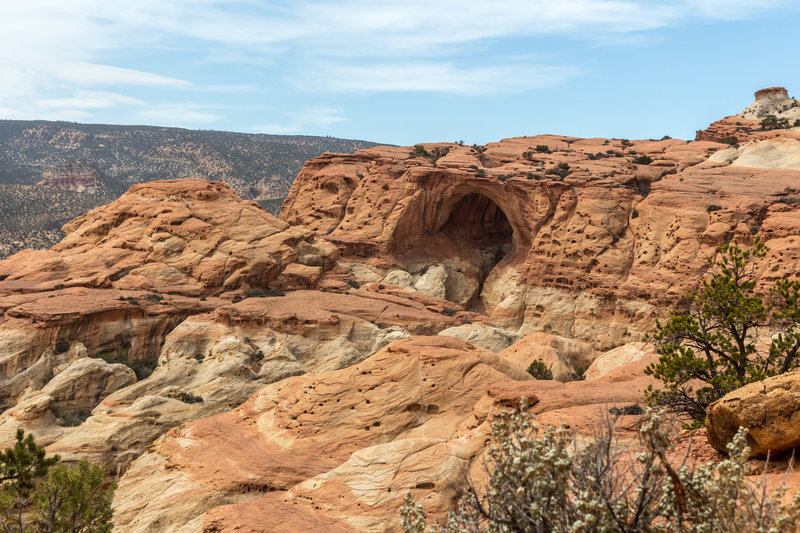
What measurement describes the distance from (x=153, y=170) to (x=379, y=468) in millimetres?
150406

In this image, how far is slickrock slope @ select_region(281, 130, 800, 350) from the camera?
142 ft

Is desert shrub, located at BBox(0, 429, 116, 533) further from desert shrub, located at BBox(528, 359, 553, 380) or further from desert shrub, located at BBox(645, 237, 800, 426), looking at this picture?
desert shrub, located at BBox(528, 359, 553, 380)

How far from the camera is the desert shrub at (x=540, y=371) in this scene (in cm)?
2887

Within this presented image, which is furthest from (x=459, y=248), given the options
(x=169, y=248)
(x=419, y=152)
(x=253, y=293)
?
(x=169, y=248)

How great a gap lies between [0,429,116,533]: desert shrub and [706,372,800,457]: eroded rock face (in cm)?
1382

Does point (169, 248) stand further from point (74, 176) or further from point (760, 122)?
point (74, 176)

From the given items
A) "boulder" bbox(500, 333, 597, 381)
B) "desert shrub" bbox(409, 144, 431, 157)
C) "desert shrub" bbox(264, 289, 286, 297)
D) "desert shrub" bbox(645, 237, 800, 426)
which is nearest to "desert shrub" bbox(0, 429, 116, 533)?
"desert shrub" bbox(645, 237, 800, 426)

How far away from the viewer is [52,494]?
15383 millimetres

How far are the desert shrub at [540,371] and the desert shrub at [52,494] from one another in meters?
18.9

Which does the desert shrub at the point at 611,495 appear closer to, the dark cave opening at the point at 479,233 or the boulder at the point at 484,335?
the boulder at the point at 484,335

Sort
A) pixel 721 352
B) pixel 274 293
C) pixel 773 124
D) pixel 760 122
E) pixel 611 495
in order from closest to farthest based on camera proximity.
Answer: pixel 611 495 < pixel 721 352 < pixel 274 293 < pixel 773 124 < pixel 760 122

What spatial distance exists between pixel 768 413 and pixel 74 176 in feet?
480

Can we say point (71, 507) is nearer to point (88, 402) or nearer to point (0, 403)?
point (88, 402)

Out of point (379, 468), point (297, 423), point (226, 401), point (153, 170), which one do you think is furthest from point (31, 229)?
point (379, 468)
